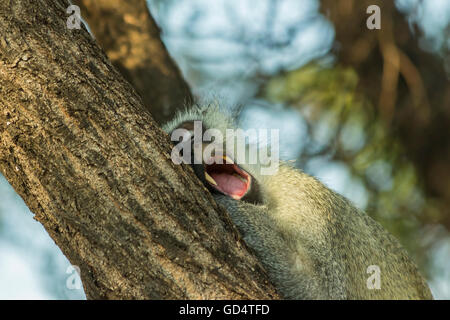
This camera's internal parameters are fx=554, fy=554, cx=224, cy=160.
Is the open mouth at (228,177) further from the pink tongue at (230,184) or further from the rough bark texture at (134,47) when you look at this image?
the rough bark texture at (134,47)

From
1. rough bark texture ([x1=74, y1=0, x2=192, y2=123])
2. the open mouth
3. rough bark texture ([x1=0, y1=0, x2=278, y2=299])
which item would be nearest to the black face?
the open mouth

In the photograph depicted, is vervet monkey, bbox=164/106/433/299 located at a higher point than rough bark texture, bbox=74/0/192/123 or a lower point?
lower

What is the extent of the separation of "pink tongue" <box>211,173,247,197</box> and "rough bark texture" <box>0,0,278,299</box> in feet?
1.69

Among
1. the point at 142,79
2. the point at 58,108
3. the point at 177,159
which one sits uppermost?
the point at 142,79

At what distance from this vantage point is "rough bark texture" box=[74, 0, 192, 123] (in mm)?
4008

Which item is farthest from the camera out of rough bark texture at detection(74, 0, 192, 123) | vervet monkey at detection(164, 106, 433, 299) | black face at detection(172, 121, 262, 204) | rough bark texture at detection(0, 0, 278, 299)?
rough bark texture at detection(74, 0, 192, 123)

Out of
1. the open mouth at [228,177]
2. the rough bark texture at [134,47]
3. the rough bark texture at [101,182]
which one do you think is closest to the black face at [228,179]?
the open mouth at [228,177]

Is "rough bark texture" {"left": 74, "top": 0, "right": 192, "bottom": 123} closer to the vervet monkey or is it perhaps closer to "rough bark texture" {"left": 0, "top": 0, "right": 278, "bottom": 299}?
the vervet monkey

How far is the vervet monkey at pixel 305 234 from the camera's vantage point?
7.77 ft

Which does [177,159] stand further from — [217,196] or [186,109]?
[186,109]

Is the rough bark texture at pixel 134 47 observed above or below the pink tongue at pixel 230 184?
above
